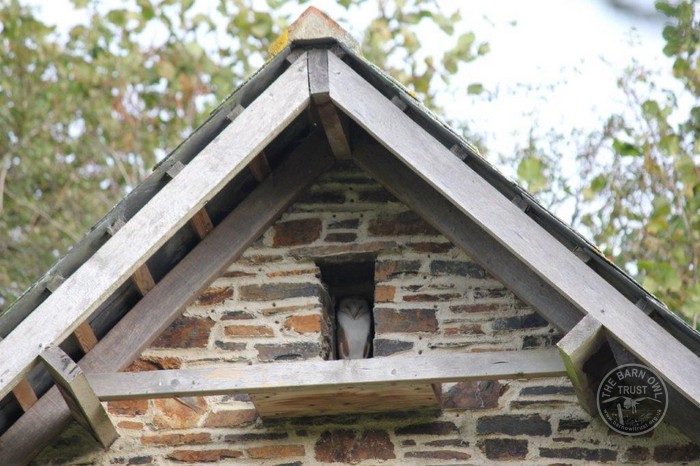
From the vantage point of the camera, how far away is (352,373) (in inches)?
159

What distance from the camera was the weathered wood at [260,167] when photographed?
15.7 ft

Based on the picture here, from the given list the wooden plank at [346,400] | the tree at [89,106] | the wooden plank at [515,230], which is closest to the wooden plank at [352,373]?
the wooden plank at [346,400]

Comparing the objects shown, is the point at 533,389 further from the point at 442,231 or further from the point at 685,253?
the point at 685,253

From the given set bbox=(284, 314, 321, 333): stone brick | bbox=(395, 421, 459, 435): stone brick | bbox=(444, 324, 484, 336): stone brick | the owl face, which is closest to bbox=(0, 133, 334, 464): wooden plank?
bbox=(284, 314, 321, 333): stone brick

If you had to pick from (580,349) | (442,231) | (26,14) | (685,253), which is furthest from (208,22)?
(580,349)

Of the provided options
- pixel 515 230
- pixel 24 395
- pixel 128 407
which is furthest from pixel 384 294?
pixel 24 395

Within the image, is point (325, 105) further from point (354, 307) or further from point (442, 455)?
point (442, 455)

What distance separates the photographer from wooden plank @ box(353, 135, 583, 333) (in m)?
4.42

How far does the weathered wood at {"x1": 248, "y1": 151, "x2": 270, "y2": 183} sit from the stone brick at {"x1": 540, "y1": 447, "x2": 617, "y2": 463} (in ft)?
5.46

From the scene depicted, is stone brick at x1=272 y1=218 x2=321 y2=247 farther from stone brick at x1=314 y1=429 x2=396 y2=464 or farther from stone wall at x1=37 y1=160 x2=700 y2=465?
stone brick at x1=314 y1=429 x2=396 y2=464

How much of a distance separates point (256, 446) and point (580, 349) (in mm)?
1387

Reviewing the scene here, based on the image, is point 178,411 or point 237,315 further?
point 237,315

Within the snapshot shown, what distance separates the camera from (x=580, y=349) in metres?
3.91

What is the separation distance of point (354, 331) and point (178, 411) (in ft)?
2.78
